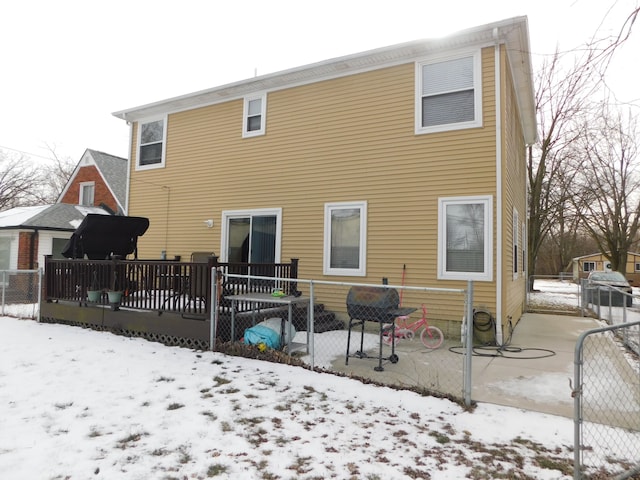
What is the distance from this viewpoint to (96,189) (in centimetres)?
1855

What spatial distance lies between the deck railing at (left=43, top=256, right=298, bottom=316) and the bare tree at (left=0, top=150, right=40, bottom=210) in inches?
1095

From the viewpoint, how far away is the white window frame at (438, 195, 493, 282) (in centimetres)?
681

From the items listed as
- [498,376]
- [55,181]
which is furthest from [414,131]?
[55,181]

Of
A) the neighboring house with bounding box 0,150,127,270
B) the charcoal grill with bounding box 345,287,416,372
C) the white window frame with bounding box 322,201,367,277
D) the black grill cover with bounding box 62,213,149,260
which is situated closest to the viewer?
the charcoal grill with bounding box 345,287,416,372

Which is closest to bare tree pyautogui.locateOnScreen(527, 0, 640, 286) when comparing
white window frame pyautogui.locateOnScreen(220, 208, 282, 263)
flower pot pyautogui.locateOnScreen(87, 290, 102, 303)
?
white window frame pyautogui.locateOnScreen(220, 208, 282, 263)

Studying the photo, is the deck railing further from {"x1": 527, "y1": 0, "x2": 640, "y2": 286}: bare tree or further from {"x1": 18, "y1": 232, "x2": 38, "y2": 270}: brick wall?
{"x1": 527, "y1": 0, "x2": 640, "y2": 286}: bare tree

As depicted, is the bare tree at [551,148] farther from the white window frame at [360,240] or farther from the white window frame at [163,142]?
the white window frame at [163,142]

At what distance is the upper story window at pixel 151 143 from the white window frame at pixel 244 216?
2894 millimetres

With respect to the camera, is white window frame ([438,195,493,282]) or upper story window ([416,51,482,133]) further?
upper story window ([416,51,482,133])

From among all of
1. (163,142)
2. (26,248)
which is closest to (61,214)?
(26,248)

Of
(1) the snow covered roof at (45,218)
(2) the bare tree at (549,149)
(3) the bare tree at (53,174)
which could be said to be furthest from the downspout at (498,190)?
(3) the bare tree at (53,174)

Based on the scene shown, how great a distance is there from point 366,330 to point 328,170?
3550 millimetres

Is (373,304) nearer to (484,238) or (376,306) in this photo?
(376,306)

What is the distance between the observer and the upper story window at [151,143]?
36.4ft
